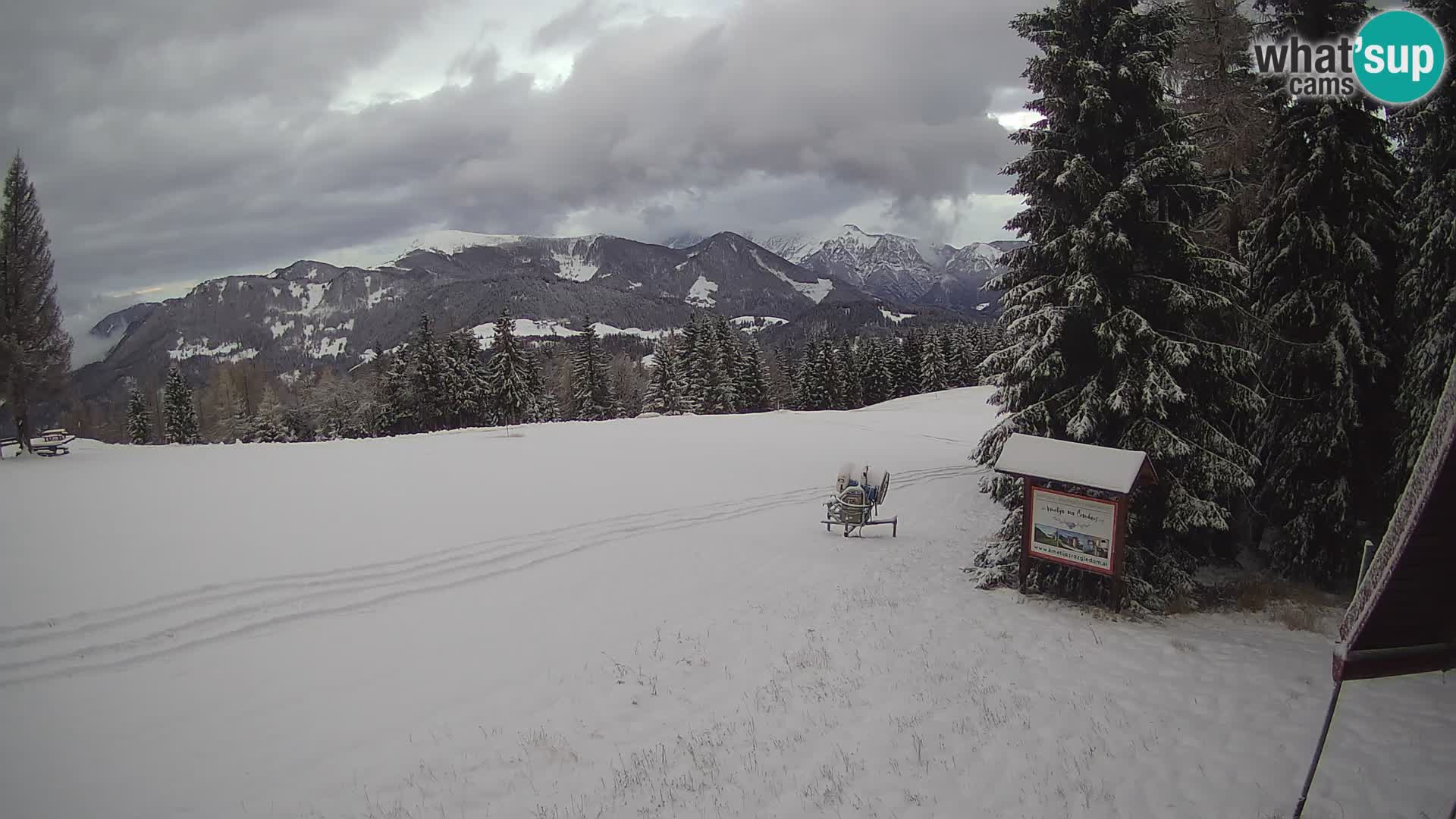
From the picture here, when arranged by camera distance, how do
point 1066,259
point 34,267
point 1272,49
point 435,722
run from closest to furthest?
point 435,722
point 1066,259
point 1272,49
point 34,267

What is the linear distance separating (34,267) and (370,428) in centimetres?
3800

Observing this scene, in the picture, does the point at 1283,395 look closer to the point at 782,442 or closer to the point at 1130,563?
the point at 1130,563

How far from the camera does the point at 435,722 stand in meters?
7.97

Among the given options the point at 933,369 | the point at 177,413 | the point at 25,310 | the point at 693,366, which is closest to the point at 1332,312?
the point at 25,310

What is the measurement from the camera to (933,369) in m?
77.4

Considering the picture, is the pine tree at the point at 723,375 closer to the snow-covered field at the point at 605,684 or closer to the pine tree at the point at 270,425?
the pine tree at the point at 270,425

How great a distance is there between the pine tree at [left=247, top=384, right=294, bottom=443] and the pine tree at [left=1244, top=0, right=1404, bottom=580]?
238 feet

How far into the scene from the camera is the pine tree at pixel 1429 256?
941 centimetres

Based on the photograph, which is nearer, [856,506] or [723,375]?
[856,506]

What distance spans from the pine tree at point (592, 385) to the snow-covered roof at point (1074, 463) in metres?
54.7

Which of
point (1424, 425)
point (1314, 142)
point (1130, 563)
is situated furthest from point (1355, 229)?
point (1130, 563)

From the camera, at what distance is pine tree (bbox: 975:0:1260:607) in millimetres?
10625

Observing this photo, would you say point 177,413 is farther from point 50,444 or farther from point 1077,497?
point 1077,497

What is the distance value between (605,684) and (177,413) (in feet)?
244
